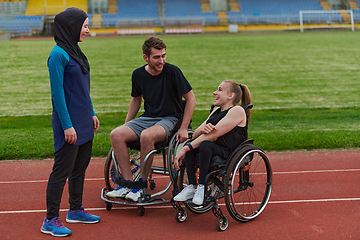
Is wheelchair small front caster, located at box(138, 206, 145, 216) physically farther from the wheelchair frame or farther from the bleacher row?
the bleacher row

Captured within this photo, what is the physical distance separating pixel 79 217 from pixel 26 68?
48.8ft

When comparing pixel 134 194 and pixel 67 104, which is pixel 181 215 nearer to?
pixel 134 194

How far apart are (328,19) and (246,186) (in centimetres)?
3782

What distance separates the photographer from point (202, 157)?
345cm

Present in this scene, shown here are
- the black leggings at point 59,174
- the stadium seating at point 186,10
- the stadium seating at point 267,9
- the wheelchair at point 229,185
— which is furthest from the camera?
the stadium seating at point 186,10

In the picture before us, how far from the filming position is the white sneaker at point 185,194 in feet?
11.3

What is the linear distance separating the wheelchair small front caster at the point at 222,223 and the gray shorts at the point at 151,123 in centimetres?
98

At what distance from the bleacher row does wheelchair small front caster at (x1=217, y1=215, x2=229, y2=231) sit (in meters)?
37.2

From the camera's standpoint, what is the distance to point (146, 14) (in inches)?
1751

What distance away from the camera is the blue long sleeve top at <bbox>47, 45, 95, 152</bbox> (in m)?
3.13

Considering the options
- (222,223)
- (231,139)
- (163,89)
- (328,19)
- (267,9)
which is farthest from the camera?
(267,9)

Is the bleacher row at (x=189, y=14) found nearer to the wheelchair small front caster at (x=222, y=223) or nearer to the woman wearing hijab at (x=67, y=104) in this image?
the woman wearing hijab at (x=67, y=104)

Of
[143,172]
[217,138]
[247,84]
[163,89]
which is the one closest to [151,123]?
[163,89]

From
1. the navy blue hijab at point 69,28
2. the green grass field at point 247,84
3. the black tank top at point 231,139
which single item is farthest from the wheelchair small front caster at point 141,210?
the green grass field at point 247,84
